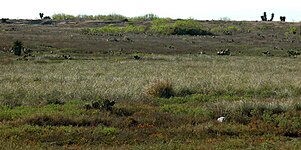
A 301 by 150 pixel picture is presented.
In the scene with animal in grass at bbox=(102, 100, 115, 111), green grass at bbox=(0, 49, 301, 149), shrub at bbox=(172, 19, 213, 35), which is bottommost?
green grass at bbox=(0, 49, 301, 149)

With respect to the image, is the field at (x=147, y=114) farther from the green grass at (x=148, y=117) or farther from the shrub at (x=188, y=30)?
the shrub at (x=188, y=30)

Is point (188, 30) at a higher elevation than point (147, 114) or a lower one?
higher

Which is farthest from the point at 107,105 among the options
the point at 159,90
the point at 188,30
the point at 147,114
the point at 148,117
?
the point at 188,30

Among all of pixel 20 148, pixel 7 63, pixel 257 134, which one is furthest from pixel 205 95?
pixel 7 63

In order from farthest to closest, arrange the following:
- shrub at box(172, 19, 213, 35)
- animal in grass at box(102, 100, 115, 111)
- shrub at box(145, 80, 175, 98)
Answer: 1. shrub at box(172, 19, 213, 35)
2. shrub at box(145, 80, 175, 98)
3. animal in grass at box(102, 100, 115, 111)

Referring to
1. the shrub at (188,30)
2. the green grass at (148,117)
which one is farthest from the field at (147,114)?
the shrub at (188,30)

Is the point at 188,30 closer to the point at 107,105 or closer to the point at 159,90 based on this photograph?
the point at 159,90

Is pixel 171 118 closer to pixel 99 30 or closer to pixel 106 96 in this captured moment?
pixel 106 96

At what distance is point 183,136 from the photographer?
1266cm

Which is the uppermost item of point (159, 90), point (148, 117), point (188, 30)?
point (188, 30)

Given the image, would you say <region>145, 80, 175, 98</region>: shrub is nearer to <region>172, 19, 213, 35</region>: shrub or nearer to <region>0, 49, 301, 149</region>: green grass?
<region>0, 49, 301, 149</region>: green grass

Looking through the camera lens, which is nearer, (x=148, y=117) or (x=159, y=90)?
(x=148, y=117)

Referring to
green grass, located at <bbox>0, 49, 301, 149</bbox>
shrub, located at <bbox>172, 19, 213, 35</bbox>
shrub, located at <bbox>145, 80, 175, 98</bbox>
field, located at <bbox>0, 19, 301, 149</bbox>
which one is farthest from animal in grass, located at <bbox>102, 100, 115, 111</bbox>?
shrub, located at <bbox>172, 19, 213, 35</bbox>

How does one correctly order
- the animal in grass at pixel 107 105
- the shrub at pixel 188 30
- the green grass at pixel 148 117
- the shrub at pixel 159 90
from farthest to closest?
the shrub at pixel 188 30 → the shrub at pixel 159 90 → the animal in grass at pixel 107 105 → the green grass at pixel 148 117
